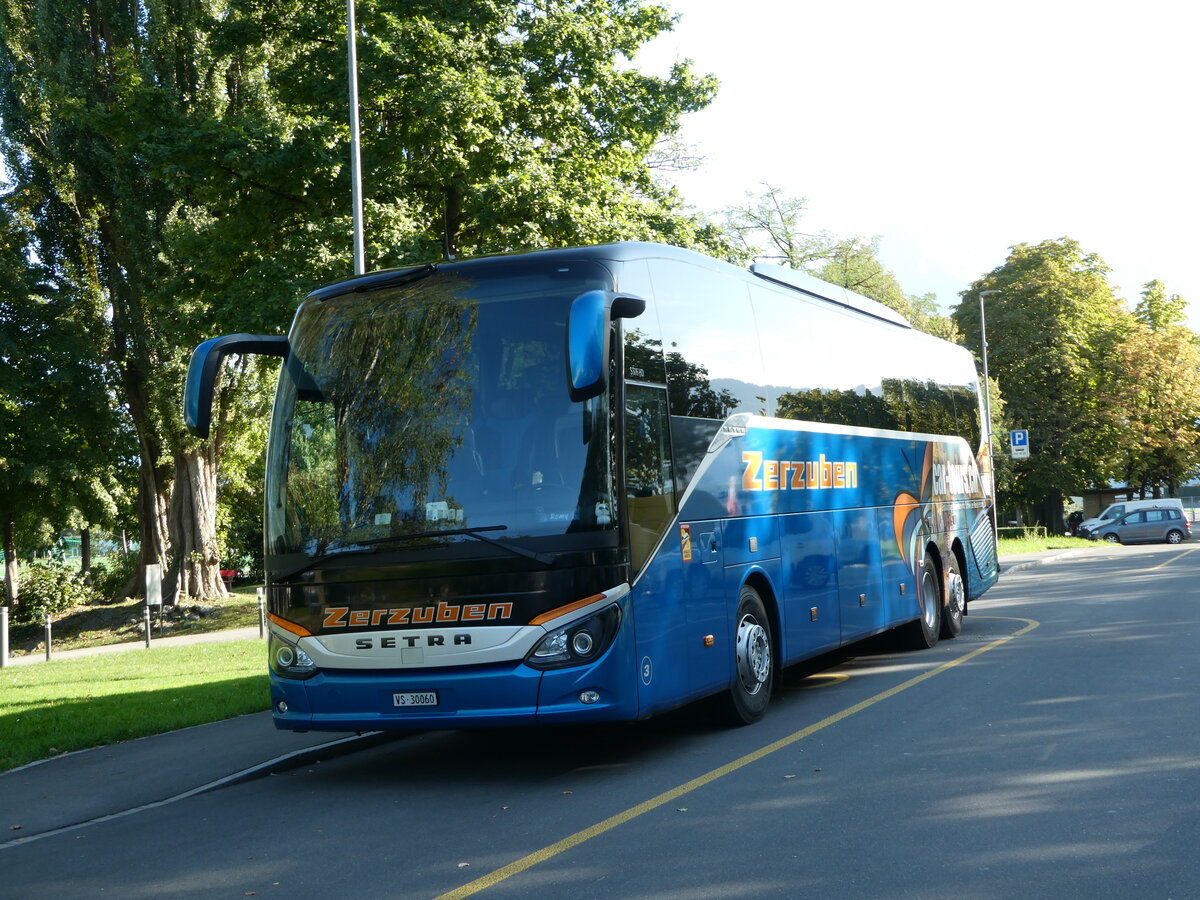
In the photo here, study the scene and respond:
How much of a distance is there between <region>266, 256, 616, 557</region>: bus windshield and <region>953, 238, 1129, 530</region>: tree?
174 feet

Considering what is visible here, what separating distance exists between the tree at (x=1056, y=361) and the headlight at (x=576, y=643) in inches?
2096

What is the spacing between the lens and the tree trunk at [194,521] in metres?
32.8

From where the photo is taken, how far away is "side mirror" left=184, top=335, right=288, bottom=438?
8.07 metres

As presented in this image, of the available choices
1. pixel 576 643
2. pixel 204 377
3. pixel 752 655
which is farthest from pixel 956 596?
pixel 204 377

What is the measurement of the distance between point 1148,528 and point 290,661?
4798 centimetres

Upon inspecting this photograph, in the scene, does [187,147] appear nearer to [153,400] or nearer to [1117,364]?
[153,400]

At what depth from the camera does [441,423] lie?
324 inches

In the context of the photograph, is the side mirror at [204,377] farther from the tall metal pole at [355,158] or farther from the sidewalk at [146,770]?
the tall metal pole at [355,158]

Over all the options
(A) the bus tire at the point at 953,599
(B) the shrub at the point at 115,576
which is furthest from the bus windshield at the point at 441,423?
(B) the shrub at the point at 115,576

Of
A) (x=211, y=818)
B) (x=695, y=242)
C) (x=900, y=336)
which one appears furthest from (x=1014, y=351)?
(x=211, y=818)

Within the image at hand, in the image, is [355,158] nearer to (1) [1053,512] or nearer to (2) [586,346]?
(2) [586,346]

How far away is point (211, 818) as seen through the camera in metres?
7.69

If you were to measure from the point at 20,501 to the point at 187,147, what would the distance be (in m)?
17.5

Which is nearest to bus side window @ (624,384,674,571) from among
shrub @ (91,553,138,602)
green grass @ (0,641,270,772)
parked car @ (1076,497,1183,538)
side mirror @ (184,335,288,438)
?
side mirror @ (184,335,288,438)
